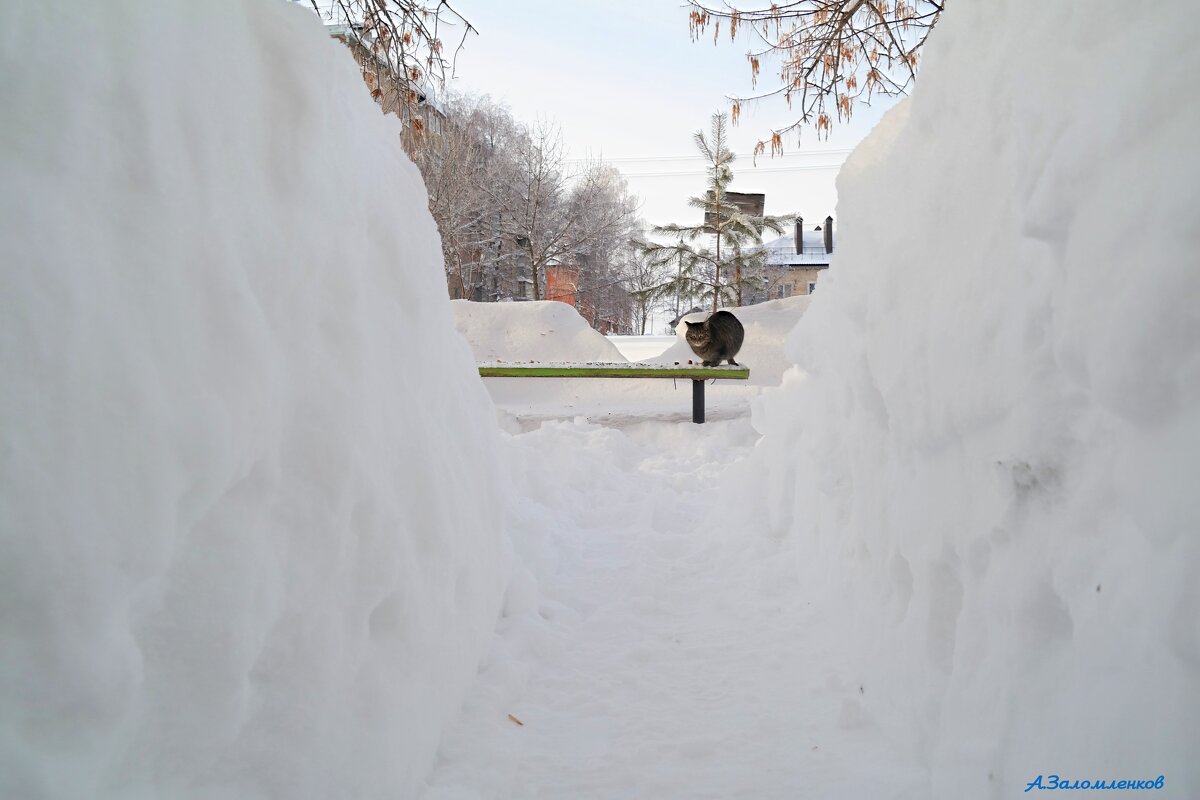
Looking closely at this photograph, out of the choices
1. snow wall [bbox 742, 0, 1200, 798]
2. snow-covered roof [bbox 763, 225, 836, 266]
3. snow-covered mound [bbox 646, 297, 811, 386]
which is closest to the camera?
snow wall [bbox 742, 0, 1200, 798]

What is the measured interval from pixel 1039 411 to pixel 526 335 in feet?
39.5

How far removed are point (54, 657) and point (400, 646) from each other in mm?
1018

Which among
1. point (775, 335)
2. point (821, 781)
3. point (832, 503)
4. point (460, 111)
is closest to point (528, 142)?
point (460, 111)

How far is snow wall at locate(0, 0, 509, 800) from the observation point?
1156 millimetres

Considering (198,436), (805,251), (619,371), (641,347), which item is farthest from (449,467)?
(805,251)

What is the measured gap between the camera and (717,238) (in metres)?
18.9

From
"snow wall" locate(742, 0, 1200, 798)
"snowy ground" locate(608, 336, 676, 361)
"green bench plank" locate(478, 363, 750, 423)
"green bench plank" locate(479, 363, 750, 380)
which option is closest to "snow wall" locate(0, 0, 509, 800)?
"snow wall" locate(742, 0, 1200, 798)

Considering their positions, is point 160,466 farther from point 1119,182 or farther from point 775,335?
point 775,335

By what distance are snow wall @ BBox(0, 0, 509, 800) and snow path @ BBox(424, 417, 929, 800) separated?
389 mm

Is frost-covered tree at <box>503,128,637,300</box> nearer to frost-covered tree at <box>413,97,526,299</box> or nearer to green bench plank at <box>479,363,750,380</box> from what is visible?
frost-covered tree at <box>413,97,526,299</box>

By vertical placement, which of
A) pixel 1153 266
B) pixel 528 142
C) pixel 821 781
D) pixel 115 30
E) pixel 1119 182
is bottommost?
pixel 821 781

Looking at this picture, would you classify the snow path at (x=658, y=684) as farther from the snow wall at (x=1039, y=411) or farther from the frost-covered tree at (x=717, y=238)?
the frost-covered tree at (x=717, y=238)

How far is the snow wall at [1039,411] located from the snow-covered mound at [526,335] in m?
10.5

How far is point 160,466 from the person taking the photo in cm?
131
